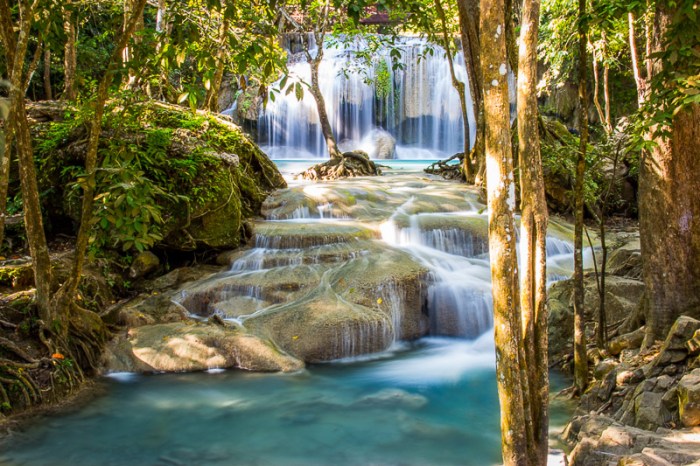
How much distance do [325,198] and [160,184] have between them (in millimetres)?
3310

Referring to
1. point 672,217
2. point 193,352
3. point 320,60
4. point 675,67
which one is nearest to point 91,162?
point 193,352

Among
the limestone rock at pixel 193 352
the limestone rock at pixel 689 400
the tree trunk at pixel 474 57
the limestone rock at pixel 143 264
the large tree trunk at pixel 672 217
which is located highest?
the tree trunk at pixel 474 57

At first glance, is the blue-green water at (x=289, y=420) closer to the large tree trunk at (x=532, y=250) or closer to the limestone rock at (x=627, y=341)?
the limestone rock at (x=627, y=341)

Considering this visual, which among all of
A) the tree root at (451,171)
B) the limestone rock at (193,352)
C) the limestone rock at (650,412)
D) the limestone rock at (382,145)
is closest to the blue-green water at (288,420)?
the limestone rock at (193,352)

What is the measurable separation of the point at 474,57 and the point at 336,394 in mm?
7574

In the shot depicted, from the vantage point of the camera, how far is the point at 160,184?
847 cm

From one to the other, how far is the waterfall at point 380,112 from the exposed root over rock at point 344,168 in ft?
24.7

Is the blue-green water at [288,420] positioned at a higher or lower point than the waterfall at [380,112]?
lower

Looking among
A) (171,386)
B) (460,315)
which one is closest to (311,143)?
(460,315)

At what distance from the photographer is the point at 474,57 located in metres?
11.4

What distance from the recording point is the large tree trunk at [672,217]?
4984mm

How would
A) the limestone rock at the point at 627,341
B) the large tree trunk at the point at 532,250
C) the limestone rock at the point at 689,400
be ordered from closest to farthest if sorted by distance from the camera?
the large tree trunk at the point at 532,250
the limestone rock at the point at 689,400
the limestone rock at the point at 627,341

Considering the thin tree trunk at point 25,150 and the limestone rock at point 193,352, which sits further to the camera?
the limestone rock at point 193,352

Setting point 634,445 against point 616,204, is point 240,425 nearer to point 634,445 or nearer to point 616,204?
point 634,445
